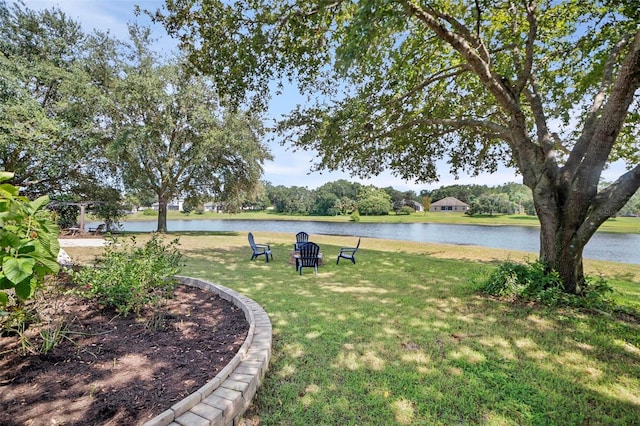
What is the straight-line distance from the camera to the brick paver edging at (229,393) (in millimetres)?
1896

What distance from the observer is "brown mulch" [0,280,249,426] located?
2.00 metres

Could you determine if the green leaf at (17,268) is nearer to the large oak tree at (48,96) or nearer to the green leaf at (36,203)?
the green leaf at (36,203)

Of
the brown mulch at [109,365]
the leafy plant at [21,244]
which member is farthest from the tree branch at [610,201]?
the leafy plant at [21,244]

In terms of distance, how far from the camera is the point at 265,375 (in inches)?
107

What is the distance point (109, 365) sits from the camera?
8.39 feet

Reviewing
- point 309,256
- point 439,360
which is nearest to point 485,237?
point 309,256

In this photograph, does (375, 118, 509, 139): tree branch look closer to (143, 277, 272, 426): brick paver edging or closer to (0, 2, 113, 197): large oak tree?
(143, 277, 272, 426): brick paver edging

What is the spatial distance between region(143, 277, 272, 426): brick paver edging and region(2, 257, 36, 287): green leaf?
1.12m

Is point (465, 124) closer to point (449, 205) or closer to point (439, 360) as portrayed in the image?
point (439, 360)

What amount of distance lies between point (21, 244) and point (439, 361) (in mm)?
3441

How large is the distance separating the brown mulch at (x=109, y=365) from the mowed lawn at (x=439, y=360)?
2.15ft

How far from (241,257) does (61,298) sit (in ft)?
19.8

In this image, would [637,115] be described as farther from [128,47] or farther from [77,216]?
[77,216]

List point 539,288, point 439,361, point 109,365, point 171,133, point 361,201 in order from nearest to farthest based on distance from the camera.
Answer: point 109,365 → point 439,361 → point 539,288 → point 171,133 → point 361,201
